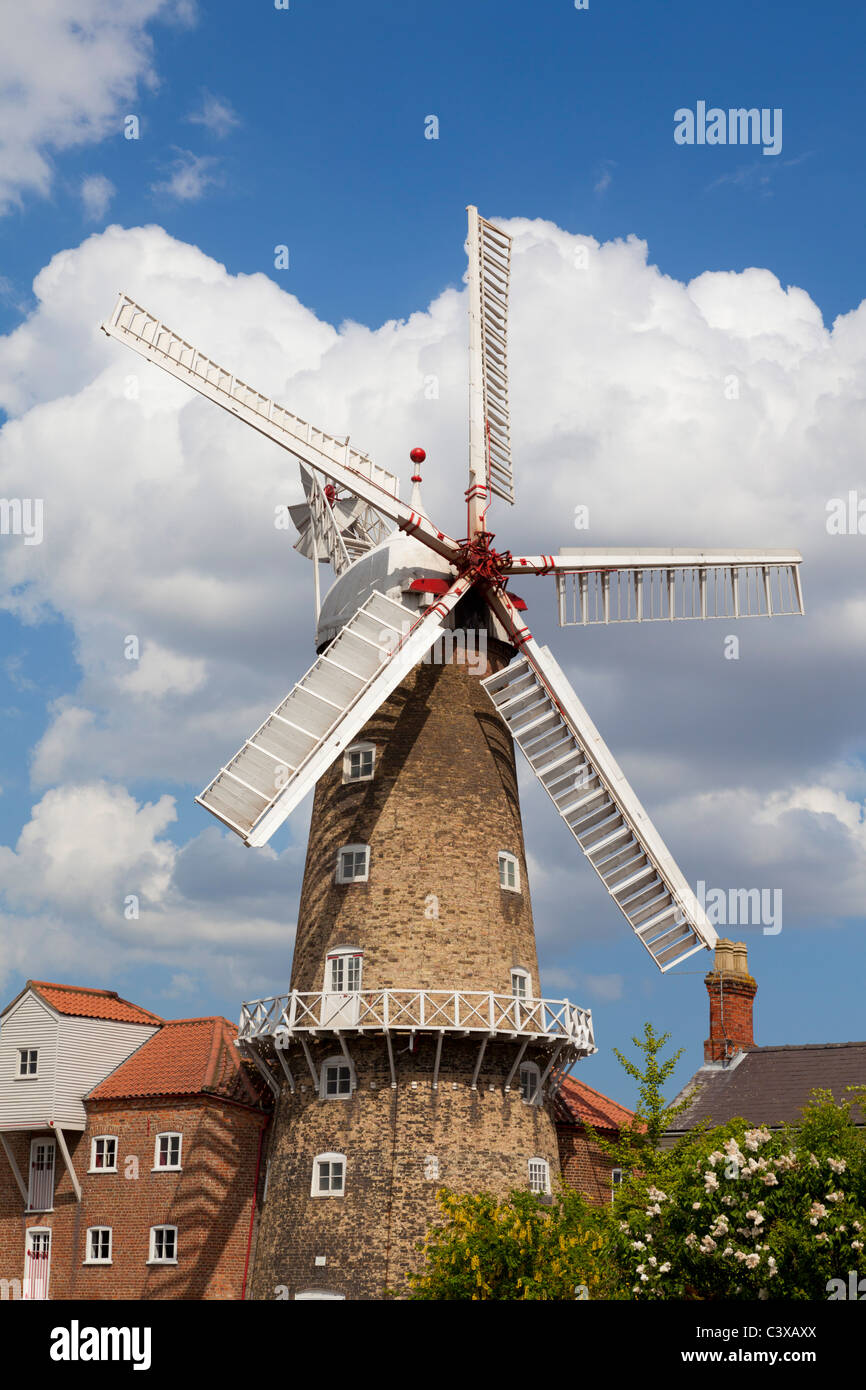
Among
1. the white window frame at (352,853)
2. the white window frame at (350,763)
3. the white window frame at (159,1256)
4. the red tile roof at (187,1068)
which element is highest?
the white window frame at (350,763)

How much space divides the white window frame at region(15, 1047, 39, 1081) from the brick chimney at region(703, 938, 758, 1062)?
20644 millimetres

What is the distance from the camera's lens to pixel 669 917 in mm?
36188

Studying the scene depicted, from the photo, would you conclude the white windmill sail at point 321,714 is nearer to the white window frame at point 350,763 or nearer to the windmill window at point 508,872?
the white window frame at point 350,763

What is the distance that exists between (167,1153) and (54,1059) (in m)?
4.67

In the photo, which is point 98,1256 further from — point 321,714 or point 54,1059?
point 321,714

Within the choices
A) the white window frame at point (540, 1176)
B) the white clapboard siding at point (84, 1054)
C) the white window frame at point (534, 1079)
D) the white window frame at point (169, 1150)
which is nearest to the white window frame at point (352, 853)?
the white window frame at point (534, 1079)

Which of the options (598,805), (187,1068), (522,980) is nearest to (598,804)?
(598,805)

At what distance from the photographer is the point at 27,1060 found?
4334cm

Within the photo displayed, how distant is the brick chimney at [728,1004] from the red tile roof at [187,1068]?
15.5 m

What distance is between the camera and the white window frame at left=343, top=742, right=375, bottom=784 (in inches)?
1462

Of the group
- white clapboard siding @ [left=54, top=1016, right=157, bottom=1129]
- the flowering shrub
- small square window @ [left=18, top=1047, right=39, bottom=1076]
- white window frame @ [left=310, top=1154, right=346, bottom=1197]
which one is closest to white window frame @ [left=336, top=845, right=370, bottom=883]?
white window frame @ [left=310, top=1154, right=346, bottom=1197]

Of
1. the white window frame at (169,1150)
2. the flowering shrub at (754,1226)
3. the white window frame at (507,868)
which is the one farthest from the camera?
the white window frame at (169,1150)

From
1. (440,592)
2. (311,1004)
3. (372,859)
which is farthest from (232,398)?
(311,1004)

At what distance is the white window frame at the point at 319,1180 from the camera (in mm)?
34094
